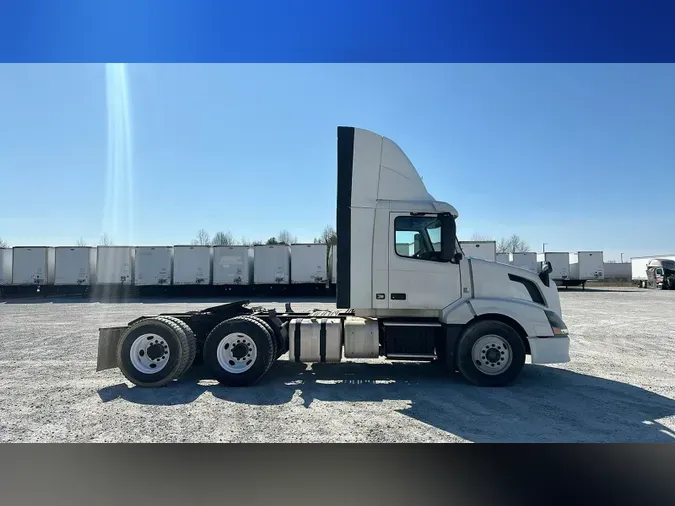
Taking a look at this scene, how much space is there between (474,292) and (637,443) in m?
3.21

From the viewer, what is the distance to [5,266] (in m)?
31.6

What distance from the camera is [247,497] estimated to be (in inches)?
147

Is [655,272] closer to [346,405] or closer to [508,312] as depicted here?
[508,312]

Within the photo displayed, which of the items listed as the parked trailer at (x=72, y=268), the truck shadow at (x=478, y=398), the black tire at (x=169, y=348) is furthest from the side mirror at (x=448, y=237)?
the parked trailer at (x=72, y=268)

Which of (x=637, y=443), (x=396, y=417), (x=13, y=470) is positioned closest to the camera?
(x=13, y=470)

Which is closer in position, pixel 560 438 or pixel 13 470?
pixel 13 470

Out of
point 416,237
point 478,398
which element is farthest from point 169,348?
point 478,398

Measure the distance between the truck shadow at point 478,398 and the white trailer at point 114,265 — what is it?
88.9 ft

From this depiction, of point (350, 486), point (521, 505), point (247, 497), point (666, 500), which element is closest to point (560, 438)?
point (666, 500)

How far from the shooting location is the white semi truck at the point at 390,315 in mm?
7098

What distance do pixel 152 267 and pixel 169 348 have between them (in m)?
26.6

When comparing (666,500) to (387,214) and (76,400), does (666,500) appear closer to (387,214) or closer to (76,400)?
(387,214)

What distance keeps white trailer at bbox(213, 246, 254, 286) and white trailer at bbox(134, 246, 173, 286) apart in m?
3.81

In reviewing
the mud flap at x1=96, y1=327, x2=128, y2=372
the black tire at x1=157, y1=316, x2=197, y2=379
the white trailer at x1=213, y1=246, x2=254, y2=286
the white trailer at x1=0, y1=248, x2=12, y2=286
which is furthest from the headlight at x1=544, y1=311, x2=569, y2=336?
the white trailer at x1=0, y1=248, x2=12, y2=286
